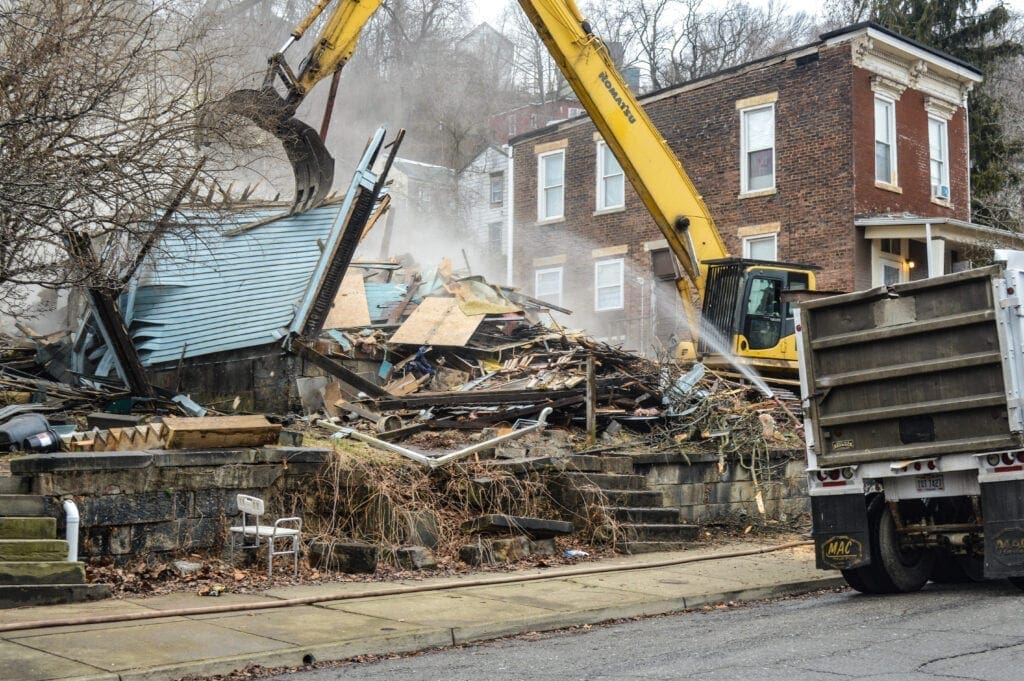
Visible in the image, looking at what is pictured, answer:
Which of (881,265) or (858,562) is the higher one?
(881,265)

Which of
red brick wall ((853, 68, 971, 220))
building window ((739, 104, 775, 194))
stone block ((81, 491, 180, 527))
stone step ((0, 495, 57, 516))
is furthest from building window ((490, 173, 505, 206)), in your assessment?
stone step ((0, 495, 57, 516))

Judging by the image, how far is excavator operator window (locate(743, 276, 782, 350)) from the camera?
18.6 metres

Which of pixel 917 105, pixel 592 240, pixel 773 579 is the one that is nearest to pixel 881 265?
pixel 917 105

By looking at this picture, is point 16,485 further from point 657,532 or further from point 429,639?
point 657,532

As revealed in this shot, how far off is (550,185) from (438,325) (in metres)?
12.6

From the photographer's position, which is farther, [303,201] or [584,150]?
[584,150]

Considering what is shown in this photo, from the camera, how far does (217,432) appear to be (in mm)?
10648

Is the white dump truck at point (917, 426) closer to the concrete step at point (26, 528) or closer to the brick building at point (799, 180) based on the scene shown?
the concrete step at point (26, 528)

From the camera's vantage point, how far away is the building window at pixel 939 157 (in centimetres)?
2678

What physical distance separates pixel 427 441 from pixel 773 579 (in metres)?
4.97

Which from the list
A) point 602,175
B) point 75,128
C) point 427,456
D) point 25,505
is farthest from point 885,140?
point 25,505

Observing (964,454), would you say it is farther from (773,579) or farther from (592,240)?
(592,240)

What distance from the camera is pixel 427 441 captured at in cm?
1423

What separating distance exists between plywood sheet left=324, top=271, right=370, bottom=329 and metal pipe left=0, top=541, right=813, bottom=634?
8.81 metres
